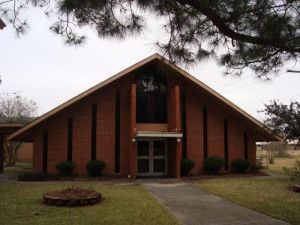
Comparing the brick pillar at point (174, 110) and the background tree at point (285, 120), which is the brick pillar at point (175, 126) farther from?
the background tree at point (285, 120)

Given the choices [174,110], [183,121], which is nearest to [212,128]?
[183,121]

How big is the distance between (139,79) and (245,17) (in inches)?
710

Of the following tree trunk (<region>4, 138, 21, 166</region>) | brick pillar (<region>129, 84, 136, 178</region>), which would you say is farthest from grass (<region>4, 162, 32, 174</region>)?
brick pillar (<region>129, 84, 136, 178</region>)

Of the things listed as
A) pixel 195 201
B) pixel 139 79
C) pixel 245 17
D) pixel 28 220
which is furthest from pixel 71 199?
pixel 139 79

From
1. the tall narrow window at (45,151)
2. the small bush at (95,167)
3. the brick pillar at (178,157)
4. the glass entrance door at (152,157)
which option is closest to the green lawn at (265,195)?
the brick pillar at (178,157)

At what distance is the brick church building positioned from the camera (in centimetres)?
2444

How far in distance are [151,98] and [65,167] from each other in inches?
242

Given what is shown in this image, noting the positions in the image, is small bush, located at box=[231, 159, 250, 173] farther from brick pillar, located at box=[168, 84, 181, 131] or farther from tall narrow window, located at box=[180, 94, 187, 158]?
brick pillar, located at box=[168, 84, 181, 131]

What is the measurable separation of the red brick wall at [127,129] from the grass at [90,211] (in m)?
7.74

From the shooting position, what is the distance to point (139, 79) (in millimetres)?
25969

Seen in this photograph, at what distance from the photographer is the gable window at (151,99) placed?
84.5 ft

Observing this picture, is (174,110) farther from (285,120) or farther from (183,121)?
(285,120)

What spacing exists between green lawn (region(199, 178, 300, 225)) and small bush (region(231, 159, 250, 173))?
4.37 meters

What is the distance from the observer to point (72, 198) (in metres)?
13.7
